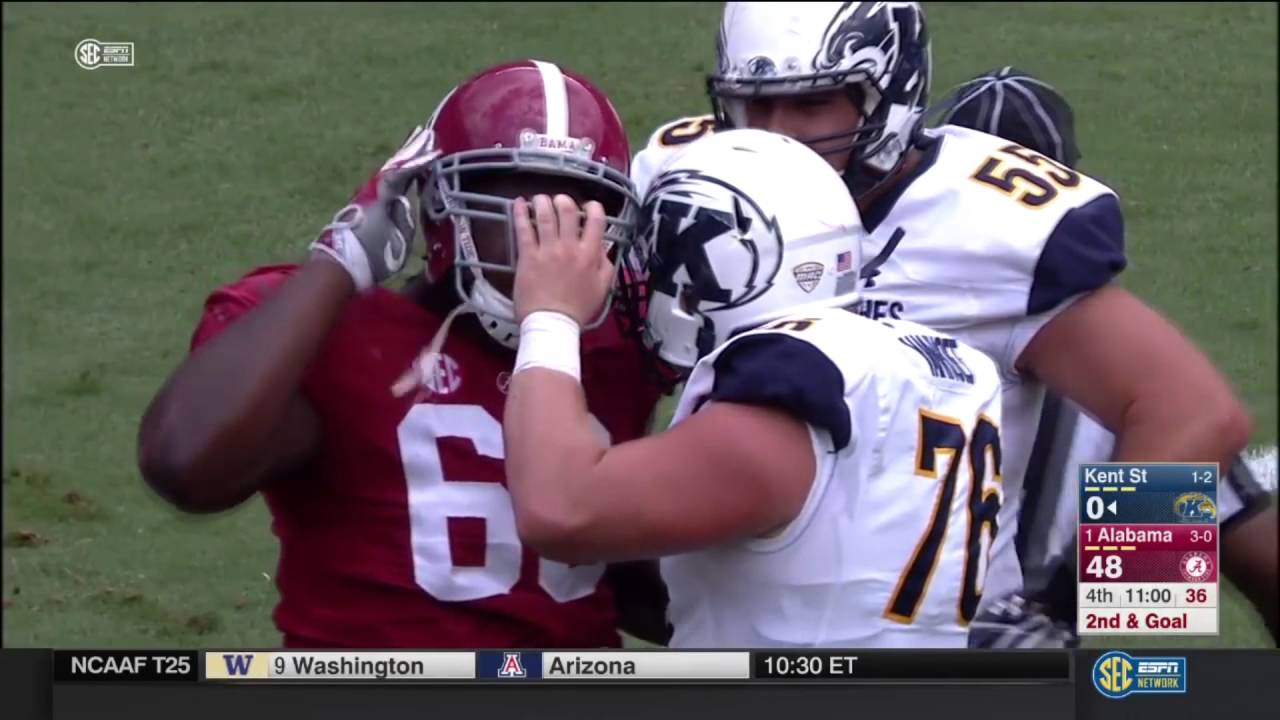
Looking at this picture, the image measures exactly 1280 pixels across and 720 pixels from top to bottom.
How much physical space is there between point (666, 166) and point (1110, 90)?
0.83 m

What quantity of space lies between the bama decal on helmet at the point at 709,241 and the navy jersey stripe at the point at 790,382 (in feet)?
0.35

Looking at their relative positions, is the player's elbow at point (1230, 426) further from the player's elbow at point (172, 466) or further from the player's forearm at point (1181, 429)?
the player's elbow at point (172, 466)

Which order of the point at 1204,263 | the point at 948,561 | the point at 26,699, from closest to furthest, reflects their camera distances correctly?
the point at 948,561 < the point at 26,699 < the point at 1204,263

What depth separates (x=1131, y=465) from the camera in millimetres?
1913

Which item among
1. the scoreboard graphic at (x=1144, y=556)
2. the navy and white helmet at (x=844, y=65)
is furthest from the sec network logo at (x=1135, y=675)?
the navy and white helmet at (x=844, y=65)

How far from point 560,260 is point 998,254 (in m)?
0.62

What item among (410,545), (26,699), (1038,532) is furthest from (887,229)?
(26,699)

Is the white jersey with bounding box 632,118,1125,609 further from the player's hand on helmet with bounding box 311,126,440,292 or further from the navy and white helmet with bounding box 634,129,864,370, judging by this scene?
the player's hand on helmet with bounding box 311,126,440,292

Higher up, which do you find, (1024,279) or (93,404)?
(1024,279)

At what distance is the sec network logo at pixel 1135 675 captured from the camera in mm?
1834

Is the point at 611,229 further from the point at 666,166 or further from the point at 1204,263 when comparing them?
the point at 1204,263

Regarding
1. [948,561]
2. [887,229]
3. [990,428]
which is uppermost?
[887,229]

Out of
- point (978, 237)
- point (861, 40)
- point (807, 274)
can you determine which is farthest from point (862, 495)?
point (861, 40)

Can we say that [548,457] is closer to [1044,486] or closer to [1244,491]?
[1044,486]
